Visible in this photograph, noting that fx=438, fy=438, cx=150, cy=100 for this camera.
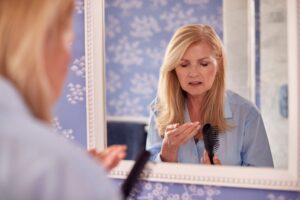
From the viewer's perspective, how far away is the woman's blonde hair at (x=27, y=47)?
0.44 metres

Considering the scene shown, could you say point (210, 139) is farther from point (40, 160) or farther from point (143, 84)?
point (40, 160)

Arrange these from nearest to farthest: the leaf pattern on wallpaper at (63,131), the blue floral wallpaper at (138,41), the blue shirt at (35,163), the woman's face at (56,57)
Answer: the blue shirt at (35,163) < the woman's face at (56,57) < the blue floral wallpaper at (138,41) < the leaf pattern on wallpaper at (63,131)

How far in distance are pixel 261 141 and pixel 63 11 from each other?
780 mm

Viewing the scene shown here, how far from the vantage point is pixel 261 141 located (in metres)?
1.13

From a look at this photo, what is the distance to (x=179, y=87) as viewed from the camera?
1.21m

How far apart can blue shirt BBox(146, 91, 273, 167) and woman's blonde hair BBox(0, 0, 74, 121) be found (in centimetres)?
77

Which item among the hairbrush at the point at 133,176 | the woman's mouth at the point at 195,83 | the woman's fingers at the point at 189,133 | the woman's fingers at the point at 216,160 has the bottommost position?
the woman's fingers at the point at 216,160

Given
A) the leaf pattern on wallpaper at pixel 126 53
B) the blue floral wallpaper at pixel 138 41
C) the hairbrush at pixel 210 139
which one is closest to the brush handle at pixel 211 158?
the hairbrush at pixel 210 139

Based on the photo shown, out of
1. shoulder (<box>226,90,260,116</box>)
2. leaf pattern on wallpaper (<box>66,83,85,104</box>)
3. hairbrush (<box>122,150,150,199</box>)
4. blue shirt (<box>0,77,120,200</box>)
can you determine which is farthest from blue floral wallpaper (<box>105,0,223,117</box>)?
blue shirt (<box>0,77,120,200</box>)

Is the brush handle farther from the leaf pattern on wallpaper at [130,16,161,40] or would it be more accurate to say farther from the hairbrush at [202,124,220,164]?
the leaf pattern on wallpaper at [130,16,161,40]

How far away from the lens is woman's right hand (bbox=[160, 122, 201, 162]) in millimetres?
1199

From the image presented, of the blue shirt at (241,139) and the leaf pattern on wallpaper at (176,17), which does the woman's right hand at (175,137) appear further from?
the leaf pattern on wallpaper at (176,17)

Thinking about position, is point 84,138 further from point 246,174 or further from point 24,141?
point 24,141

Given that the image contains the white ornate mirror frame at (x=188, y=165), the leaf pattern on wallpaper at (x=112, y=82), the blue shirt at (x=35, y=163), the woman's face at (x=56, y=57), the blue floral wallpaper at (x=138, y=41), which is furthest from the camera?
the leaf pattern on wallpaper at (x=112, y=82)
